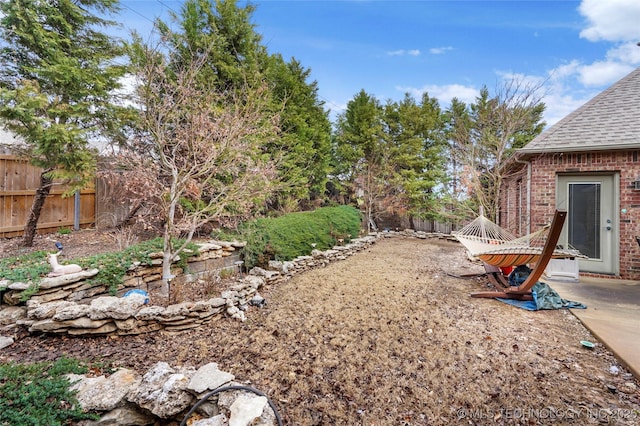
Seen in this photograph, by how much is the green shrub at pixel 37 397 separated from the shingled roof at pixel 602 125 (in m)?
7.03

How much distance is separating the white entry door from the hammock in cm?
56

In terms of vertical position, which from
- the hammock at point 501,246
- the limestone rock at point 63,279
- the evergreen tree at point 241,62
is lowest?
the limestone rock at point 63,279

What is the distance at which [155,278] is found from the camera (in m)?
3.89

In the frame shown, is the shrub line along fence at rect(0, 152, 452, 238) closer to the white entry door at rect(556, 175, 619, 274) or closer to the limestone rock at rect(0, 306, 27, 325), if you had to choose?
the limestone rock at rect(0, 306, 27, 325)

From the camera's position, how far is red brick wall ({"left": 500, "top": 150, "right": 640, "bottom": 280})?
15.7 feet

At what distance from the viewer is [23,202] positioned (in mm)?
5141

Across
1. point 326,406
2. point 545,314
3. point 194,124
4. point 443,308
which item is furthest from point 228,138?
point 545,314

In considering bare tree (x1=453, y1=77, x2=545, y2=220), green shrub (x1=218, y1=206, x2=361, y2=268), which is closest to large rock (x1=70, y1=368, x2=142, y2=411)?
green shrub (x1=218, y1=206, x2=361, y2=268)

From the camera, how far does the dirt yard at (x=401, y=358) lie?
1.81m

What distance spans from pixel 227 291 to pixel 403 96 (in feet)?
37.1

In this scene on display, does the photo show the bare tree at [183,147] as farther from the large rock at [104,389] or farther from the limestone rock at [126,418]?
the limestone rock at [126,418]

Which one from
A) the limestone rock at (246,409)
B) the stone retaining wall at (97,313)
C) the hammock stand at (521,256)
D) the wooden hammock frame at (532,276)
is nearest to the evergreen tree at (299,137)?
the stone retaining wall at (97,313)

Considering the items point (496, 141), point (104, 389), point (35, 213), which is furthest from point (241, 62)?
point (496, 141)

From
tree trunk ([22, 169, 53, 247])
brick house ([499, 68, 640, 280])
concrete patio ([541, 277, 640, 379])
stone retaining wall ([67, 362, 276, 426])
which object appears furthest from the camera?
brick house ([499, 68, 640, 280])
